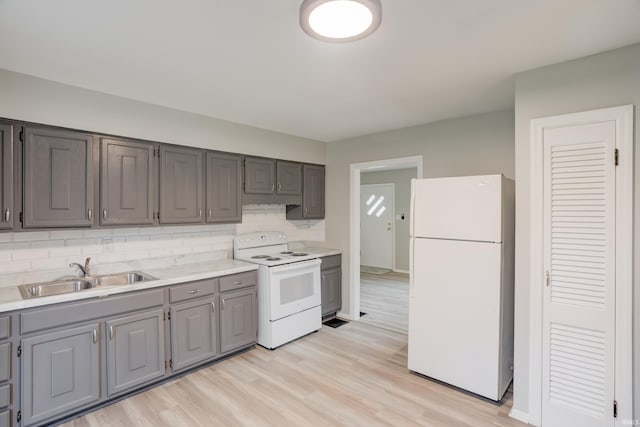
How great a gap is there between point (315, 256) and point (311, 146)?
1.55 m

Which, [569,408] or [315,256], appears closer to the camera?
[569,408]

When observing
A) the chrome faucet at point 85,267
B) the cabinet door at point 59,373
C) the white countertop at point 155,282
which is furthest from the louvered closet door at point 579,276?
the chrome faucet at point 85,267

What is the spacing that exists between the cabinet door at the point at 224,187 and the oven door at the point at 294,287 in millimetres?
753

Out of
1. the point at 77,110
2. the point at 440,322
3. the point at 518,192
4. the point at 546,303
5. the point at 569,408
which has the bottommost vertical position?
the point at 569,408

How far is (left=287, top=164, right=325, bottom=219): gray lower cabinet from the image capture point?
4.29 metres

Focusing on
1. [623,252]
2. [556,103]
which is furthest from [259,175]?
[623,252]

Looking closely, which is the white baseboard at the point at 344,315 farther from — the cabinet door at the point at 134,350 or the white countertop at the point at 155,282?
the cabinet door at the point at 134,350

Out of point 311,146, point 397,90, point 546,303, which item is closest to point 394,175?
point 311,146

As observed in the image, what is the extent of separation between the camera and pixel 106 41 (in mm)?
1854

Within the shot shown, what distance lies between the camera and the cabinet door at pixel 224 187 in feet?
10.7

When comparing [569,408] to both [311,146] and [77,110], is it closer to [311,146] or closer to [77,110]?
[311,146]

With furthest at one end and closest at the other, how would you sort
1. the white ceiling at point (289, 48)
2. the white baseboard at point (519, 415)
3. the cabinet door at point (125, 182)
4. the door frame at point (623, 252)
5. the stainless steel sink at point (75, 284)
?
1. the cabinet door at point (125, 182)
2. the stainless steel sink at point (75, 284)
3. the white baseboard at point (519, 415)
4. the door frame at point (623, 252)
5. the white ceiling at point (289, 48)

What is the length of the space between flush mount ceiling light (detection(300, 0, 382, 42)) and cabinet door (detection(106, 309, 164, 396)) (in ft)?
7.83

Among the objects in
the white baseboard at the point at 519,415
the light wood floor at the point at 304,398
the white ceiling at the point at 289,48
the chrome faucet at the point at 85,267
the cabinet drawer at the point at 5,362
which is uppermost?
the white ceiling at the point at 289,48
